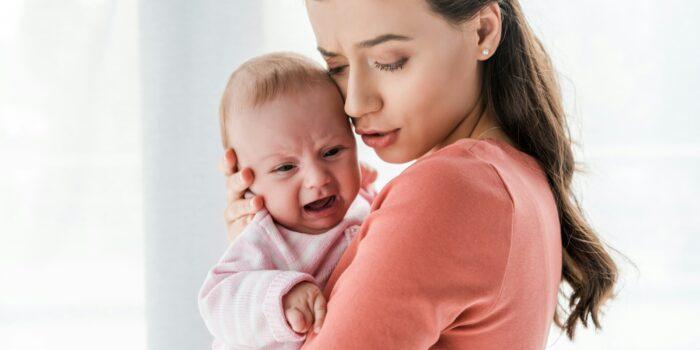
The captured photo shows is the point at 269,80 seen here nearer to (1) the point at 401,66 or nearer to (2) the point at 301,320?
(1) the point at 401,66

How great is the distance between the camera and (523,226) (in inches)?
40.7

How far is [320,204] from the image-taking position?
1374 millimetres

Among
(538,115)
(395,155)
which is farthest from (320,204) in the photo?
(538,115)

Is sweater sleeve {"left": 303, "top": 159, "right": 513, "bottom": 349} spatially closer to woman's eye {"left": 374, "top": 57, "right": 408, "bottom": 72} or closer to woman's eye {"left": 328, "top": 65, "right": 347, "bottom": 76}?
woman's eye {"left": 374, "top": 57, "right": 408, "bottom": 72}

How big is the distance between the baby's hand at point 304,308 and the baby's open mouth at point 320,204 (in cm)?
24

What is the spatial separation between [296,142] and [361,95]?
191mm

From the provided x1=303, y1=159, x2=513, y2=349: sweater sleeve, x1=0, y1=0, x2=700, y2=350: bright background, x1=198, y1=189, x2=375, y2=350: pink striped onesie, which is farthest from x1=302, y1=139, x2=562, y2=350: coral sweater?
x1=0, y1=0, x2=700, y2=350: bright background

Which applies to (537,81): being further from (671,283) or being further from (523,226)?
(671,283)

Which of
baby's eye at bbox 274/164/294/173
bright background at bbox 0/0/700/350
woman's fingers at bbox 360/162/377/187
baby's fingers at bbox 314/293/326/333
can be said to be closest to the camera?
baby's fingers at bbox 314/293/326/333

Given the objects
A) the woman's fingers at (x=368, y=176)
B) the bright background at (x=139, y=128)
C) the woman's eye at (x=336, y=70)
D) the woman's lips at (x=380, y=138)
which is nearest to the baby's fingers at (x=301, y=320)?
the woman's lips at (x=380, y=138)

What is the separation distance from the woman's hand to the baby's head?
2 cm

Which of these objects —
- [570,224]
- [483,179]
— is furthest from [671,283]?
[483,179]

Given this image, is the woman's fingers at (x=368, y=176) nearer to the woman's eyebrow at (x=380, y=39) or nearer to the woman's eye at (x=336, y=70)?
the woman's eye at (x=336, y=70)

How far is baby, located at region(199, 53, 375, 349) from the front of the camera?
1.33 metres
